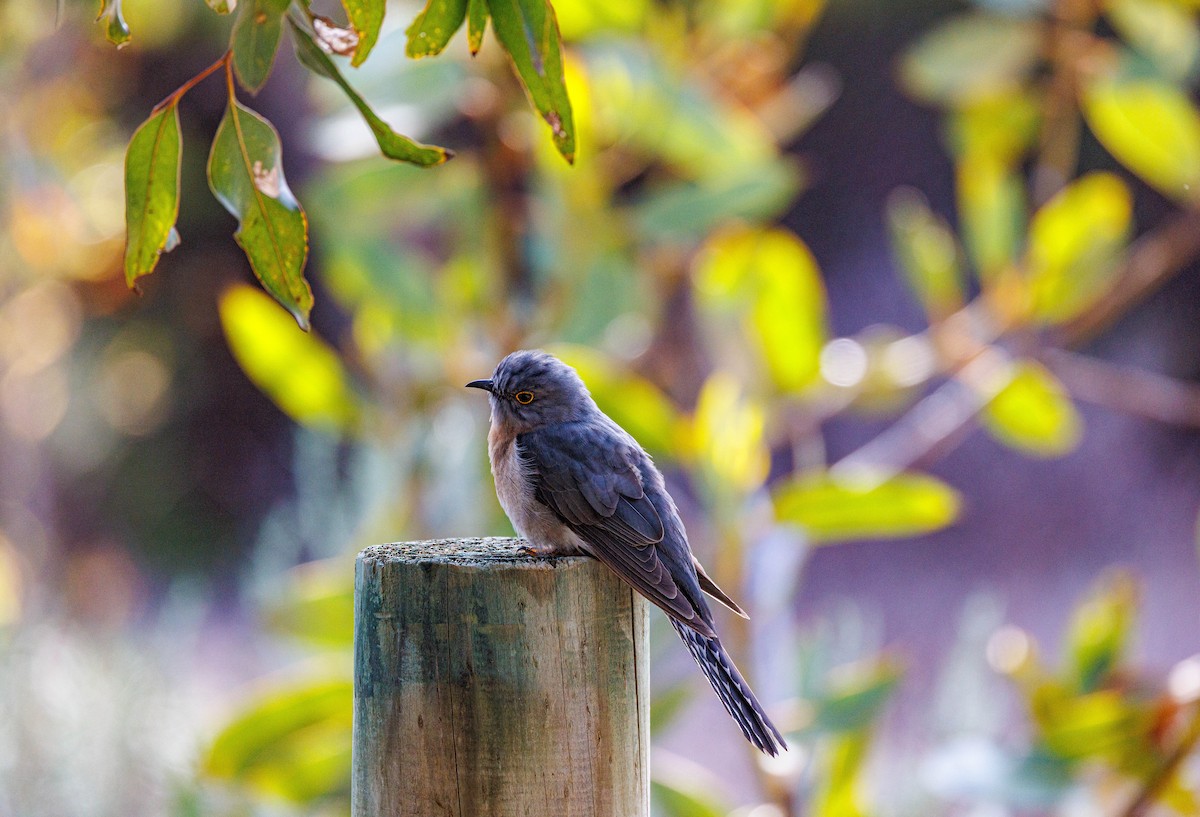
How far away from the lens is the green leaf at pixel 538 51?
134 cm

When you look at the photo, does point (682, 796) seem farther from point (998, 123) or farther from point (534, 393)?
point (998, 123)

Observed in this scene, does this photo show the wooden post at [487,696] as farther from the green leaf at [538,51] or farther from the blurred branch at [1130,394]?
the blurred branch at [1130,394]

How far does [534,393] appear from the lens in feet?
8.80

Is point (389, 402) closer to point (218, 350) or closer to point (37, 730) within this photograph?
point (37, 730)

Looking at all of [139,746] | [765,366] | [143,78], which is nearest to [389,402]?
[765,366]

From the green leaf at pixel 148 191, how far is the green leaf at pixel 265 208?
7cm

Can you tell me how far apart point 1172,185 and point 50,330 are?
20.9 feet

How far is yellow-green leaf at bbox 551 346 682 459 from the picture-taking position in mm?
3389

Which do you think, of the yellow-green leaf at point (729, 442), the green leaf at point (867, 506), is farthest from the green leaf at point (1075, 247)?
the yellow-green leaf at point (729, 442)

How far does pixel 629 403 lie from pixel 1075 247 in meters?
1.67

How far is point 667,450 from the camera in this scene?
11.5 feet

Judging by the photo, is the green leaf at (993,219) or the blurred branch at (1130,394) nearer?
the green leaf at (993,219)

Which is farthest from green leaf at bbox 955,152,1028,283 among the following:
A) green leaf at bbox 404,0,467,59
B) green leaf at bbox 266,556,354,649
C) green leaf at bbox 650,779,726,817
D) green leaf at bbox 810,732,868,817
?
green leaf at bbox 404,0,467,59

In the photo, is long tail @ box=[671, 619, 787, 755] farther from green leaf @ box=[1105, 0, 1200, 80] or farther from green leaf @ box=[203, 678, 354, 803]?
green leaf @ box=[1105, 0, 1200, 80]
